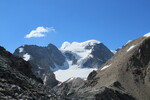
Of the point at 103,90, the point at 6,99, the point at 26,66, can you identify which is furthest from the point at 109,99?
the point at 6,99

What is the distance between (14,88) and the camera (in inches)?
1148

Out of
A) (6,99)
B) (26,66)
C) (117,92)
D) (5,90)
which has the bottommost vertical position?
(6,99)

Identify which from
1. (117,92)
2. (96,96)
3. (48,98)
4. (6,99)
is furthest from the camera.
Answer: (117,92)

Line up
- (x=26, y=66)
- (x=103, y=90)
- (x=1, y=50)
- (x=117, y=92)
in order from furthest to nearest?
(x=117, y=92), (x=103, y=90), (x=26, y=66), (x=1, y=50)

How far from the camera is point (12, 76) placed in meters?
36.2

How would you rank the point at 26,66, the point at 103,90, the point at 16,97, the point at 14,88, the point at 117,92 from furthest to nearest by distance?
the point at 117,92
the point at 103,90
the point at 26,66
the point at 14,88
the point at 16,97

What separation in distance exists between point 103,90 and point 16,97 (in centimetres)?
15031

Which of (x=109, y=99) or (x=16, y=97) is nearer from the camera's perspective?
(x=16, y=97)

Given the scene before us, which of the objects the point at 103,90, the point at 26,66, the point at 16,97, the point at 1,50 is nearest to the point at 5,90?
the point at 16,97

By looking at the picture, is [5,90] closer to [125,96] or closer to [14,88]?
[14,88]

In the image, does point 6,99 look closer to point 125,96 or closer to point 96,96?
point 96,96

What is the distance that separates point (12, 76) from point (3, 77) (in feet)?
7.32

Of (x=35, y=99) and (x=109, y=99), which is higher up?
(x=109, y=99)

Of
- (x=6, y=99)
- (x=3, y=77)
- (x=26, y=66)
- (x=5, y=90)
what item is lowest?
(x=6, y=99)
